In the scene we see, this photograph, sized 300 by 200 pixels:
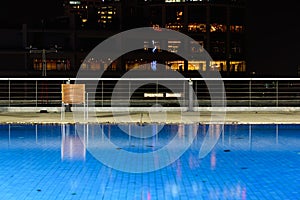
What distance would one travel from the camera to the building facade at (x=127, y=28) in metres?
57.9

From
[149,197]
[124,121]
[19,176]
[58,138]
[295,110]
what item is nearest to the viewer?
[149,197]

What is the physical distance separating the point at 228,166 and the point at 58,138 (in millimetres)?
4207

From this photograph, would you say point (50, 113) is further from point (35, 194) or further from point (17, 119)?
point (35, 194)

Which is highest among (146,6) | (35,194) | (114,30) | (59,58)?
(146,6)

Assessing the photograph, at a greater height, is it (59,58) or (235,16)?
(235,16)

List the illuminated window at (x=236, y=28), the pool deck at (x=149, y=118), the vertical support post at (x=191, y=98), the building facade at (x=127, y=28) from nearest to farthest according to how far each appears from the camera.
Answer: the pool deck at (x=149, y=118) < the vertical support post at (x=191, y=98) < the building facade at (x=127, y=28) < the illuminated window at (x=236, y=28)

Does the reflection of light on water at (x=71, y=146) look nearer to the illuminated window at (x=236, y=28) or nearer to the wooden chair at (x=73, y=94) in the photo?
the wooden chair at (x=73, y=94)

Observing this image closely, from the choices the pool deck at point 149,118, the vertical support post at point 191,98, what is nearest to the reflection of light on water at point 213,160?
the pool deck at point 149,118

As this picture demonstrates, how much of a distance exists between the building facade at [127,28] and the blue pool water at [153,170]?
44854mm

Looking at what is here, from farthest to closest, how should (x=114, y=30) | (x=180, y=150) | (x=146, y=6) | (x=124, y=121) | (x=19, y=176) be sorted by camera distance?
(x=146, y=6) < (x=114, y=30) < (x=124, y=121) < (x=180, y=150) < (x=19, y=176)

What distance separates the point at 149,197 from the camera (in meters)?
4.88

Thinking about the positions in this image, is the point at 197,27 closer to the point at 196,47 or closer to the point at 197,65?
the point at 196,47

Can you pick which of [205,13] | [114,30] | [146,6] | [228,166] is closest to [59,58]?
[114,30]

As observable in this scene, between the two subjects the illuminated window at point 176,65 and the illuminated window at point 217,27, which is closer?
the illuminated window at point 176,65
